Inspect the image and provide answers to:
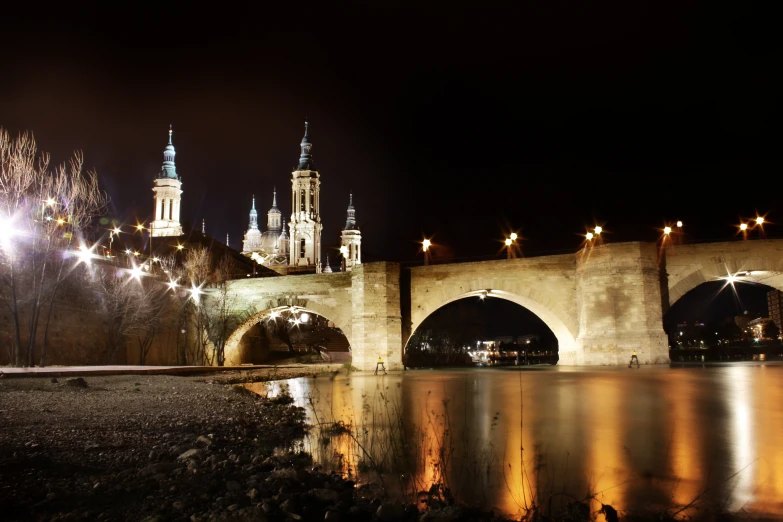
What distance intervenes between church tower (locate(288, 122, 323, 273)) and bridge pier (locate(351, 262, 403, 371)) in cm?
5167

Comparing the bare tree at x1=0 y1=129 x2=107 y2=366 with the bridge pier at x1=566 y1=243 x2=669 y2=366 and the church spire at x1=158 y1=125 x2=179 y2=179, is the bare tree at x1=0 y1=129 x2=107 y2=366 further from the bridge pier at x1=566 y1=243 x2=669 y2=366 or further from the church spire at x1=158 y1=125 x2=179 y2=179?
the church spire at x1=158 y1=125 x2=179 y2=179

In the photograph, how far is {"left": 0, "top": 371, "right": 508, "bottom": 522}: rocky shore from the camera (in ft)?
13.9

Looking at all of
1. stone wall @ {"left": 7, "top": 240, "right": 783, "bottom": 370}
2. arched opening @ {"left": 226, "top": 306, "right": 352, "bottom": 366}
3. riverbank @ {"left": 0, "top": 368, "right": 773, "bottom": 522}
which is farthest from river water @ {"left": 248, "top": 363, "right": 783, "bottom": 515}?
arched opening @ {"left": 226, "top": 306, "right": 352, "bottom": 366}

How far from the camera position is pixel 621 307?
24.2m

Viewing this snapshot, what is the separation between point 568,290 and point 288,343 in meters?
24.1

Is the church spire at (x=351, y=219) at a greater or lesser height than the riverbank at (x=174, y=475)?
greater

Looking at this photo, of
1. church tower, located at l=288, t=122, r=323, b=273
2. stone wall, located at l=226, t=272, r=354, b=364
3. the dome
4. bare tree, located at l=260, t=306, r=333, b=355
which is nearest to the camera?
stone wall, located at l=226, t=272, r=354, b=364

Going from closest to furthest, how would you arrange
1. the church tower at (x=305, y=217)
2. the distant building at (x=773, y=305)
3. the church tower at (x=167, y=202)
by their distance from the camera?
the church tower at (x=167, y=202), the church tower at (x=305, y=217), the distant building at (x=773, y=305)

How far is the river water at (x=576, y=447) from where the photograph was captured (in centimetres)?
530

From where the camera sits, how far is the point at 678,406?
10617 millimetres

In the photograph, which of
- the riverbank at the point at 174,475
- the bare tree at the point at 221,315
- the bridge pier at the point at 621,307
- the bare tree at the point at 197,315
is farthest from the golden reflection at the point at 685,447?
the bare tree at the point at 197,315

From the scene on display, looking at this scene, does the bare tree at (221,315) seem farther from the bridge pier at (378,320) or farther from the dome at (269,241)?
the dome at (269,241)

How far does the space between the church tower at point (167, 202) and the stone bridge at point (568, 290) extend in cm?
4768

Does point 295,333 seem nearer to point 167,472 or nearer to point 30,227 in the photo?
point 30,227
